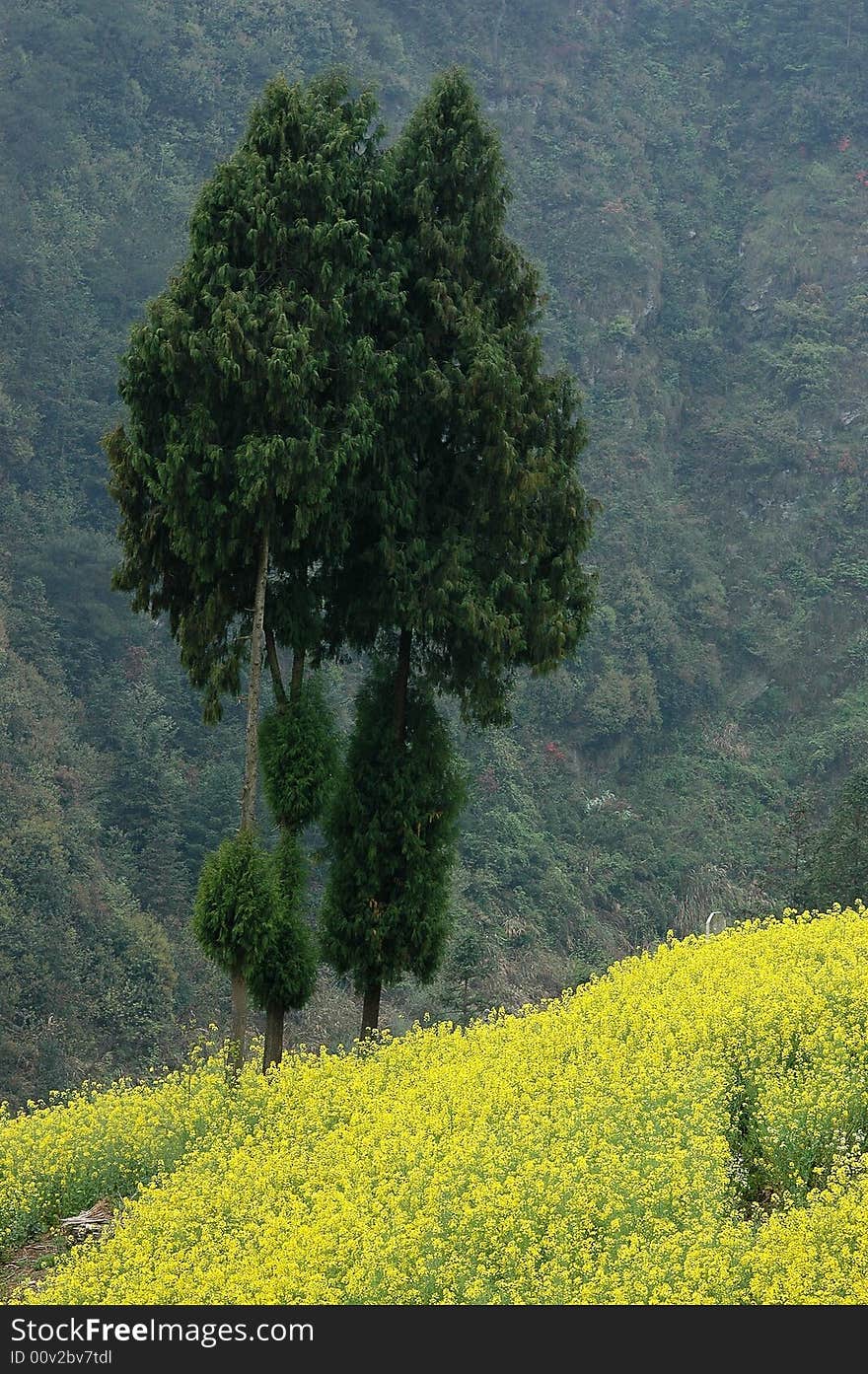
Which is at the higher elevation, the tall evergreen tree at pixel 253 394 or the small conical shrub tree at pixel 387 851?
the tall evergreen tree at pixel 253 394

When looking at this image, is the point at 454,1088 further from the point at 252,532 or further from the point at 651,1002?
the point at 252,532

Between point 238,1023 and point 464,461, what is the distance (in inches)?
231

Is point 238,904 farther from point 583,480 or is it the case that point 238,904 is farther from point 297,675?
point 583,480

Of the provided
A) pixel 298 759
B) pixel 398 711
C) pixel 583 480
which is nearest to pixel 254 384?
pixel 298 759

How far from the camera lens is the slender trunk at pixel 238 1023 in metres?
15.8

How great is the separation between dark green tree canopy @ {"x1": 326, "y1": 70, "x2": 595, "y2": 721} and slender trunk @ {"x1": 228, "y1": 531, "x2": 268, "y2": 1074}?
117cm

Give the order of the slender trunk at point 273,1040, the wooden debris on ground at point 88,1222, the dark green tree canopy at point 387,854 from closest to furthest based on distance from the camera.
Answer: the wooden debris on ground at point 88,1222, the slender trunk at point 273,1040, the dark green tree canopy at point 387,854

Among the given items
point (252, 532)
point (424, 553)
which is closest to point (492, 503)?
point (424, 553)

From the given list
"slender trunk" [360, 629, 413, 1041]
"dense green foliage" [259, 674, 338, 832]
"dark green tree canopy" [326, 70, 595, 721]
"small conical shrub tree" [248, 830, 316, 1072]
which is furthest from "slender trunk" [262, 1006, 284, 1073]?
"dark green tree canopy" [326, 70, 595, 721]

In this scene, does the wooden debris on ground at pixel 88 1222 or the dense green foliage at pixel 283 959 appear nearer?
the wooden debris on ground at pixel 88 1222

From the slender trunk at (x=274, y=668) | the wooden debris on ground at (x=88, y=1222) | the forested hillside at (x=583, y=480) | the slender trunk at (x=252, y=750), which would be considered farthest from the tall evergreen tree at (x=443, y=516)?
the forested hillside at (x=583, y=480)

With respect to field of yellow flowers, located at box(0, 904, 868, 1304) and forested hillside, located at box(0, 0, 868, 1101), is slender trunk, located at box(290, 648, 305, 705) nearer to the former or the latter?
field of yellow flowers, located at box(0, 904, 868, 1304)

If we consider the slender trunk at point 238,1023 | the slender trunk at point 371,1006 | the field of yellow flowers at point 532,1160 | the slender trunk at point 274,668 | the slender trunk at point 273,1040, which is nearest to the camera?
the field of yellow flowers at point 532,1160

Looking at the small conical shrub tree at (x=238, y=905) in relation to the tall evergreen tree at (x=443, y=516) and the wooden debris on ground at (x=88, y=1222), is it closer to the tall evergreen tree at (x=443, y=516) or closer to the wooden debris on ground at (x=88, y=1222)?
the tall evergreen tree at (x=443, y=516)
